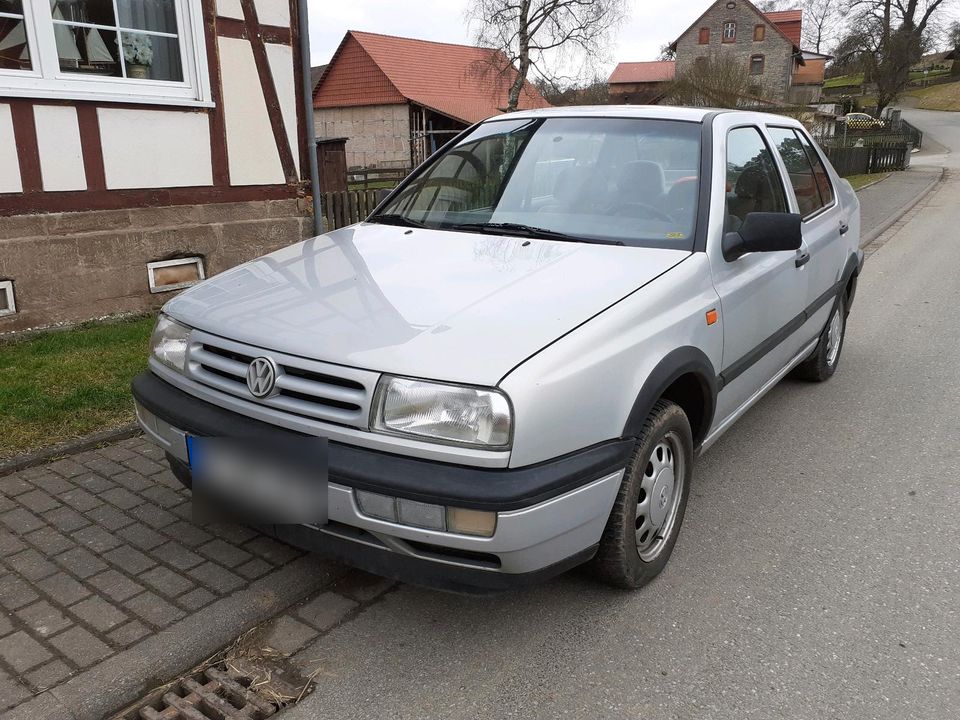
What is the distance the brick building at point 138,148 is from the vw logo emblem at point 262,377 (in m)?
4.56

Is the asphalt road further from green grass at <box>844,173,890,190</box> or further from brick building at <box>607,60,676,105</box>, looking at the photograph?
brick building at <box>607,60,676,105</box>

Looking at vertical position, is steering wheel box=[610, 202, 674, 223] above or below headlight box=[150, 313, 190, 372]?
above

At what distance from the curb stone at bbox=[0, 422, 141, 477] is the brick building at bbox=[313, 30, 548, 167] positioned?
1298 inches

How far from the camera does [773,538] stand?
3.58 m

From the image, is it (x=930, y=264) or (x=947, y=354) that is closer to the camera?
(x=947, y=354)

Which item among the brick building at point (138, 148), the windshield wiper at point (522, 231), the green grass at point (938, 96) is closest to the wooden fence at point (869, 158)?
the brick building at point (138, 148)

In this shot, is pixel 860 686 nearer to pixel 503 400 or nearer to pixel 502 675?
Result: pixel 502 675

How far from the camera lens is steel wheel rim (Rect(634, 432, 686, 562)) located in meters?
3.01

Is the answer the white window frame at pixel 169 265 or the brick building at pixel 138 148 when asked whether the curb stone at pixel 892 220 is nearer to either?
the brick building at pixel 138 148

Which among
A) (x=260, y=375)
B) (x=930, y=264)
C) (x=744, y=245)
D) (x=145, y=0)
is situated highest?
(x=145, y=0)

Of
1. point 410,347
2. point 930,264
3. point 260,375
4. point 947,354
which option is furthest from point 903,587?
point 930,264

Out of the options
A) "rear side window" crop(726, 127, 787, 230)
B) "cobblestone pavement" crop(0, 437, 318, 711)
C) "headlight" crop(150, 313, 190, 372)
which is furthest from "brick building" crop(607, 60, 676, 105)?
"headlight" crop(150, 313, 190, 372)

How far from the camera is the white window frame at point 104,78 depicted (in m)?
6.13

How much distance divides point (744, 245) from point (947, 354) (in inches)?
159
